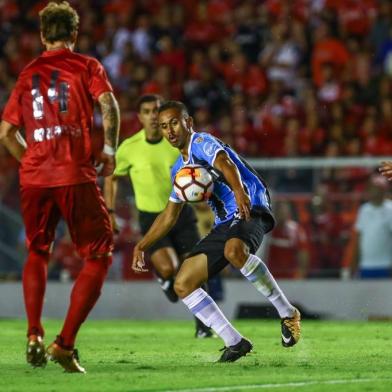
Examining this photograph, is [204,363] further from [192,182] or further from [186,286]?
[192,182]

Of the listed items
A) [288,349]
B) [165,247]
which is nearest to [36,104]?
[288,349]

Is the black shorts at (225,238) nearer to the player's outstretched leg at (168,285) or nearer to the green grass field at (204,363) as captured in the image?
the green grass field at (204,363)

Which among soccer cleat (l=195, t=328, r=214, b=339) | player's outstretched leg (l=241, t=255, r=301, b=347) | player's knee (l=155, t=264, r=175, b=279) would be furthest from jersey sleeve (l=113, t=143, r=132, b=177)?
player's outstretched leg (l=241, t=255, r=301, b=347)

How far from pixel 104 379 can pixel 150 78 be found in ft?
43.5

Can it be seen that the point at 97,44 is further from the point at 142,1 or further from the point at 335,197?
the point at 335,197

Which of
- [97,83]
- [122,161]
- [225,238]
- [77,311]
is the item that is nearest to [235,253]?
[225,238]

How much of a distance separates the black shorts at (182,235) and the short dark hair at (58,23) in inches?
188

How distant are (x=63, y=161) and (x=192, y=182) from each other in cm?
130

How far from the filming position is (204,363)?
945 centimetres

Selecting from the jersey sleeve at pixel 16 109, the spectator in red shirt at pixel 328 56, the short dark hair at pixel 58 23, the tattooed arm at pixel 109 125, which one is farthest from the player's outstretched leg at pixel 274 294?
the spectator in red shirt at pixel 328 56

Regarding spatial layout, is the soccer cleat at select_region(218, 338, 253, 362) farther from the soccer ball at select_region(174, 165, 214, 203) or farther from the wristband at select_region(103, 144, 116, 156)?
the wristband at select_region(103, 144, 116, 156)

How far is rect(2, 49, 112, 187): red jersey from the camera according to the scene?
8578 millimetres

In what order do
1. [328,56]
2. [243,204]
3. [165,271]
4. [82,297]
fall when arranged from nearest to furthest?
[82,297]
[243,204]
[165,271]
[328,56]

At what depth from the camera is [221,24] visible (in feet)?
71.9
